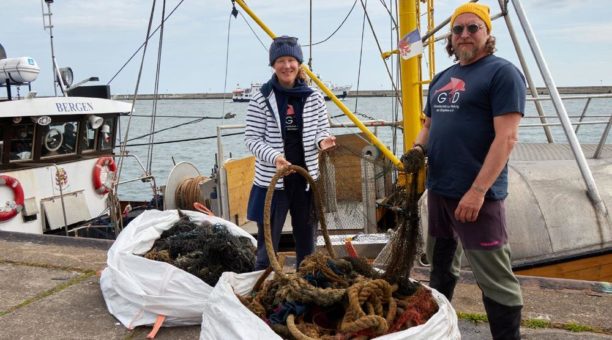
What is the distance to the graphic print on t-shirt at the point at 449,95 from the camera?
107 inches

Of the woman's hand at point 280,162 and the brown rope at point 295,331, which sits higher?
the woman's hand at point 280,162

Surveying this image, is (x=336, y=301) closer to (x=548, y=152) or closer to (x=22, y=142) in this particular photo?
(x=548, y=152)

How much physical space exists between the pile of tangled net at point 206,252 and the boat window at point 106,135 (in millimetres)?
7042

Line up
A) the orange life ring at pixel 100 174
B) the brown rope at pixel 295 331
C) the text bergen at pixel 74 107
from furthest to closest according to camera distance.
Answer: the orange life ring at pixel 100 174
the text bergen at pixel 74 107
the brown rope at pixel 295 331

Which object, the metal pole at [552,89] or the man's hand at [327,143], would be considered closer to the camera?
the man's hand at [327,143]

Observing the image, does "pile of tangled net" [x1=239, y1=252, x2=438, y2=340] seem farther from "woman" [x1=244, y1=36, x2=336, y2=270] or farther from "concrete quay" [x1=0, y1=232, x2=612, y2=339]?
"concrete quay" [x1=0, y1=232, x2=612, y2=339]

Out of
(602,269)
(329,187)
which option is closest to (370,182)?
(602,269)

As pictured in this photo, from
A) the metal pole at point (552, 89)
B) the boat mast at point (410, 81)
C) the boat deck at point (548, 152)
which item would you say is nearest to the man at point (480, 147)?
the metal pole at point (552, 89)

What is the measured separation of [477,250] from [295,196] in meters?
1.17

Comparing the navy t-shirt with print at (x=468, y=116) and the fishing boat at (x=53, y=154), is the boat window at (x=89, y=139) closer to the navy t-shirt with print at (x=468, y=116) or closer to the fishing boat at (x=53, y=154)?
the fishing boat at (x=53, y=154)

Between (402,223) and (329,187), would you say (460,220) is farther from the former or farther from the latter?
(329,187)

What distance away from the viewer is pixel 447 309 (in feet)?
8.61

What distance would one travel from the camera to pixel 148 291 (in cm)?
357

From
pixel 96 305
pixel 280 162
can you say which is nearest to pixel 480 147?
pixel 280 162
